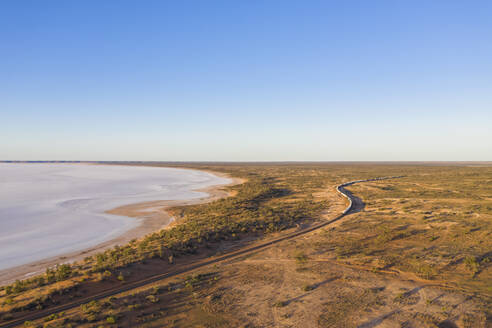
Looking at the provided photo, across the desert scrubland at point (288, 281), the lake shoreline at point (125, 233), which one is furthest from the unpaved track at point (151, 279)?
the lake shoreline at point (125, 233)

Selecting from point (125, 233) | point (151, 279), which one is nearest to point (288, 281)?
point (151, 279)

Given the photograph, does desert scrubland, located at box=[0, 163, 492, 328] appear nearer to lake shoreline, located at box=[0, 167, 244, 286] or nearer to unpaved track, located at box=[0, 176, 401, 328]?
unpaved track, located at box=[0, 176, 401, 328]

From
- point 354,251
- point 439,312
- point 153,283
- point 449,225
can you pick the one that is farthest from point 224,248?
point 449,225

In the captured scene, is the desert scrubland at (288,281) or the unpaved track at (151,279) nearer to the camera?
the desert scrubland at (288,281)

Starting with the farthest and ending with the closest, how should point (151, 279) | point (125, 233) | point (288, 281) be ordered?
point (125, 233), point (151, 279), point (288, 281)

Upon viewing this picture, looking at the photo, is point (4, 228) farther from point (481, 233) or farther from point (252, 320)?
point (481, 233)

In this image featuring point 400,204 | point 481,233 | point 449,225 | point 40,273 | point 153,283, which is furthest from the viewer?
point 400,204

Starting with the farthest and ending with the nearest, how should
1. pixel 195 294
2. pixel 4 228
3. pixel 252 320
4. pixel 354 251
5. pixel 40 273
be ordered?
1. pixel 4 228
2. pixel 354 251
3. pixel 40 273
4. pixel 195 294
5. pixel 252 320

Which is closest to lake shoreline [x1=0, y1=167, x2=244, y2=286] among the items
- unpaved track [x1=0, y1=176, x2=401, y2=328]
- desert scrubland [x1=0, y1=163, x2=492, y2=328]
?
desert scrubland [x1=0, y1=163, x2=492, y2=328]

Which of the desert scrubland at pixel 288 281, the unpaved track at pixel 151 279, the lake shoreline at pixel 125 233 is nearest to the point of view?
the desert scrubland at pixel 288 281

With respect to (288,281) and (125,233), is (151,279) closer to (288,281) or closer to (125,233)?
(288,281)

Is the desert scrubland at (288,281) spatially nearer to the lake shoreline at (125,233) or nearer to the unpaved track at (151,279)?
the unpaved track at (151,279)
